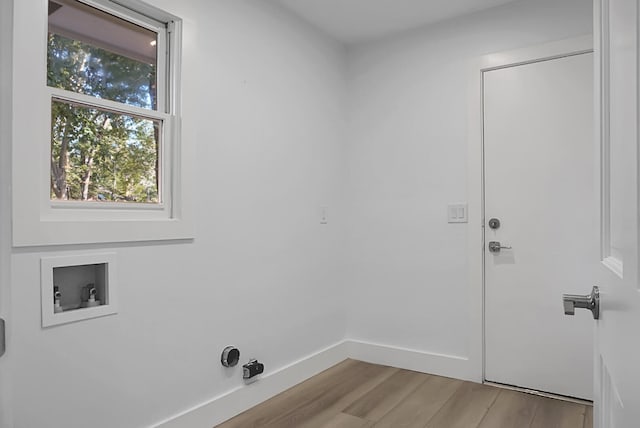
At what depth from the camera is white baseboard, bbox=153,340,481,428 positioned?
2.14 m

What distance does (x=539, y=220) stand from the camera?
259 cm

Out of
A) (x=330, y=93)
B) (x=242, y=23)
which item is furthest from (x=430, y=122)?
(x=242, y=23)

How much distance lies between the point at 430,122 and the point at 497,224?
827 millimetres

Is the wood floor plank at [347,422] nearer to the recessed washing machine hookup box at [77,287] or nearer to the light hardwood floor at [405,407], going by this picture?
the light hardwood floor at [405,407]

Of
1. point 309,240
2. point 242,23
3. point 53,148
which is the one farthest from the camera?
point 309,240

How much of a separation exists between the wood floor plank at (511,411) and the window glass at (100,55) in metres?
2.34

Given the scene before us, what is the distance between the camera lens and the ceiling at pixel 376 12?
8.74ft

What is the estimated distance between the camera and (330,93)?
3.20 m

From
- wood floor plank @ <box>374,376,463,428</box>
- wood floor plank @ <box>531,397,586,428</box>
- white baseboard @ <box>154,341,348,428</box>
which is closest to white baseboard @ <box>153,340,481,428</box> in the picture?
white baseboard @ <box>154,341,348,428</box>

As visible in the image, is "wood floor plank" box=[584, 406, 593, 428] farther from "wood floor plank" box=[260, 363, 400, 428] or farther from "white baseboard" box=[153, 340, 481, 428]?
"wood floor plank" box=[260, 363, 400, 428]

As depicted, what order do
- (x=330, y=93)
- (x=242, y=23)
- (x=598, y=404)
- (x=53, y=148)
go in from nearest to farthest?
(x=598, y=404) → (x=53, y=148) → (x=242, y=23) → (x=330, y=93)

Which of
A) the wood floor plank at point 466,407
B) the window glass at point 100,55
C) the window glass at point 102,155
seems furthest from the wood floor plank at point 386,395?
the window glass at point 100,55

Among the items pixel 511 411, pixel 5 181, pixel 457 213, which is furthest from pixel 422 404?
pixel 5 181

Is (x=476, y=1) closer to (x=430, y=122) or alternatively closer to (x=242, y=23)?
(x=430, y=122)
